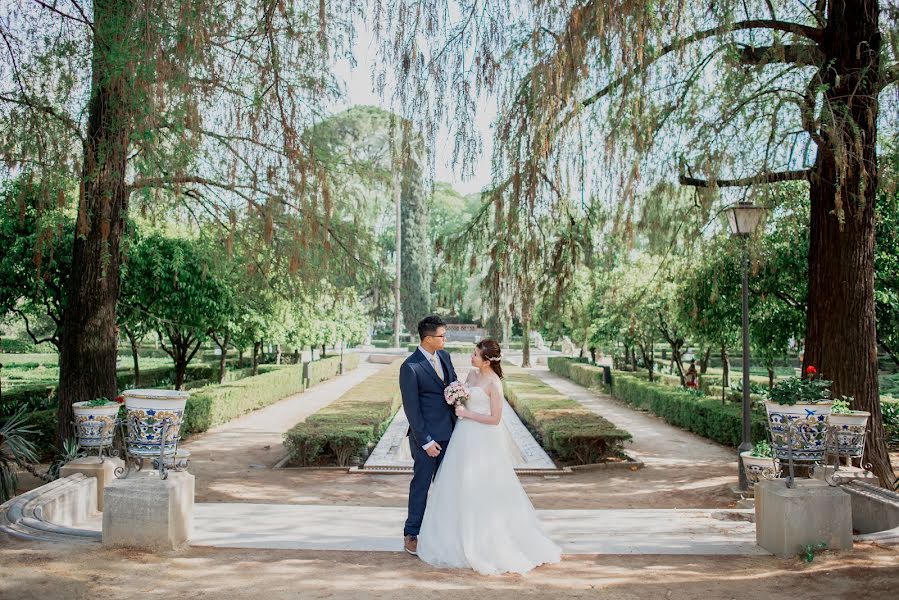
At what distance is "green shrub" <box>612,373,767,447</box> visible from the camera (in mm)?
12430

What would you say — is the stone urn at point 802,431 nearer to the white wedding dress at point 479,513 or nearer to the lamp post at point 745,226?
the white wedding dress at point 479,513

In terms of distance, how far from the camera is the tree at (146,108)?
479 cm

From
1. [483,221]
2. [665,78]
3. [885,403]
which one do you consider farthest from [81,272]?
[885,403]

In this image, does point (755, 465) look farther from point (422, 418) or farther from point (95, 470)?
point (95, 470)

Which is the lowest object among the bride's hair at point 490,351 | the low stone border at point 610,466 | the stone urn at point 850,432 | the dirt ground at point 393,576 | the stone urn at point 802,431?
the low stone border at point 610,466

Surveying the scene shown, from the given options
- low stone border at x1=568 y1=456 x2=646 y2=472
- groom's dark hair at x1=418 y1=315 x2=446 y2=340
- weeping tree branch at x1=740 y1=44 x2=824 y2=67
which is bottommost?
low stone border at x1=568 y1=456 x2=646 y2=472

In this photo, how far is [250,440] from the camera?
13.7 m

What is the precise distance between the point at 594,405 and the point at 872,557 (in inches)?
617

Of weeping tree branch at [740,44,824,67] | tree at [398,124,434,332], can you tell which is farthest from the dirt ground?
tree at [398,124,434,332]

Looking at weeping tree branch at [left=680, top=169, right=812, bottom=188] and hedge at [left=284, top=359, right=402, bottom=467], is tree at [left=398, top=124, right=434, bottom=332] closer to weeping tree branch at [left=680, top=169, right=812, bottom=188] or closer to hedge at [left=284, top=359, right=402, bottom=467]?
hedge at [left=284, top=359, right=402, bottom=467]

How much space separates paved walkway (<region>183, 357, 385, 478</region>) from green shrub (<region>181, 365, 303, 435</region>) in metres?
0.17

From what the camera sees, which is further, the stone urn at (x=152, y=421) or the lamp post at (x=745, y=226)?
the lamp post at (x=745, y=226)

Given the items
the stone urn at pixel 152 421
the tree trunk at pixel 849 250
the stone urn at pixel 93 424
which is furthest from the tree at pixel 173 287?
the tree trunk at pixel 849 250

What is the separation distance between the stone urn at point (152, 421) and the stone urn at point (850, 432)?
16.1ft
